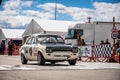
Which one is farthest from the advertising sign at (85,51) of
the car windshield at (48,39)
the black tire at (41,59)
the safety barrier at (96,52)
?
the black tire at (41,59)

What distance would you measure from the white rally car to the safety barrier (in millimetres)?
4914

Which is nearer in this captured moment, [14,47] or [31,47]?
[31,47]

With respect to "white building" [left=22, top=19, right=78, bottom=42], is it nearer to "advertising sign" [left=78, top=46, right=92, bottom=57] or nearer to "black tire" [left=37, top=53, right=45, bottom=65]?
"advertising sign" [left=78, top=46, right=92, bottom=57]

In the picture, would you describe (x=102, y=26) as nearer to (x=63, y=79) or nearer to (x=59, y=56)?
(x=59, y=56)

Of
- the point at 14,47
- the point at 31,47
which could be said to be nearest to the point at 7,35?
the point at 14,47

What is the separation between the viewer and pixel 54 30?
115 ft

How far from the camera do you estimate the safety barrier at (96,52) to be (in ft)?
67.1

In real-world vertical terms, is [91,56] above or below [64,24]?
below

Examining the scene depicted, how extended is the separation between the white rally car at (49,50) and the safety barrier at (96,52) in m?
4.91

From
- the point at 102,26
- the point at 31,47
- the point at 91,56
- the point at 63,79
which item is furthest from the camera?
the point at 102,26

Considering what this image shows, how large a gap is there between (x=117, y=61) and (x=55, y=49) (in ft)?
19.1

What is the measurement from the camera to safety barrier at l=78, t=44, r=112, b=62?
2044cm

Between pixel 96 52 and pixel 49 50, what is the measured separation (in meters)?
7.07

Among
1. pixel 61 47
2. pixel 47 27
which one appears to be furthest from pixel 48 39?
pixel 47 27
